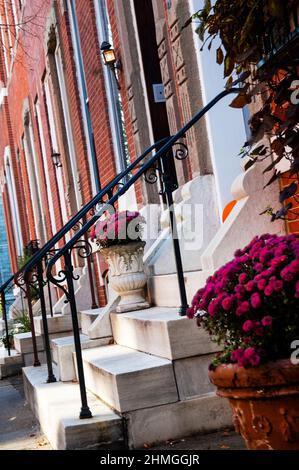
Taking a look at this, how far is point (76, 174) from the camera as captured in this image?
44.0 ft

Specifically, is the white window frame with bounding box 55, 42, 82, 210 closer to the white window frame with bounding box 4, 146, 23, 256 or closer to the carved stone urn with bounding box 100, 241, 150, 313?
the carved stone urn with bounding box 100, 241, 150, 313

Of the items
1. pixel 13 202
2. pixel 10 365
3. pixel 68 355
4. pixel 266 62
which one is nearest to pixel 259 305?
pixel 266 62

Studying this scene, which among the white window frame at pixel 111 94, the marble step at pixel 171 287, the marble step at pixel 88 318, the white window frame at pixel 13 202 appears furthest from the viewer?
the white window frame at pixel 13 202

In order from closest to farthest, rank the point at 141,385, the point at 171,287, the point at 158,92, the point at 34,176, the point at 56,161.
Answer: the point at 141,385 < the point at 171,287 < the point at 158,92 < the point at 56,161 < the point at 34,176

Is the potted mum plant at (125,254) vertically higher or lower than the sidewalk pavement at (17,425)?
higher

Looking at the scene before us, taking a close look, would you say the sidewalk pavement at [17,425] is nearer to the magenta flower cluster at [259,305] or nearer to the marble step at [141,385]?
the marble step at [141,385]

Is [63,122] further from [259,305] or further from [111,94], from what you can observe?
[259,305]

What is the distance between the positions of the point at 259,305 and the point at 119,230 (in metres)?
3.20

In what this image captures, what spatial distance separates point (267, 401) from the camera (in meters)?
3.73

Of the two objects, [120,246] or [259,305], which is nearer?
[259,305]

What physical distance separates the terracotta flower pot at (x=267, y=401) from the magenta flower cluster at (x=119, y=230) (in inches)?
120

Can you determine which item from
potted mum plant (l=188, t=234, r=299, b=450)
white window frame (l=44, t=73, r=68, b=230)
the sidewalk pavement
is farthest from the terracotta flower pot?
white window frame (l=44, t=73, r=68, b=230)

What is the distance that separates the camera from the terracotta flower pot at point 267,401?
3.65m

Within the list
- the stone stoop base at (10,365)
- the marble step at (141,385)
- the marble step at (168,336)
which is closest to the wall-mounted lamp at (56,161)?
the stone stoop base at (10,365)
